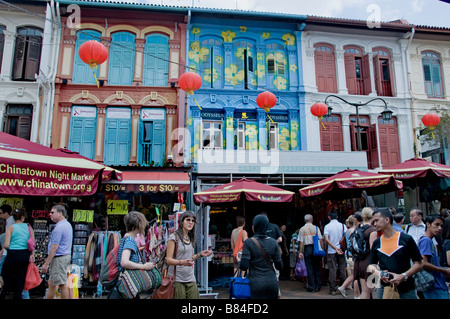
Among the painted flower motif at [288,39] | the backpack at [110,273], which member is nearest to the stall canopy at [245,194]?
the backpack at [110,273]

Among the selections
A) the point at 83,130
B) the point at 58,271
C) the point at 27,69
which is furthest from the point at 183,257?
the point at 27,69

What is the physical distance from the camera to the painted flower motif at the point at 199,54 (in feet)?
49.0

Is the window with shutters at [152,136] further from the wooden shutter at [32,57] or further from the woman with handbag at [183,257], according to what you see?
the woman with handbag at [183,257]

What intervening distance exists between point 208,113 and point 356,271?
965 cm

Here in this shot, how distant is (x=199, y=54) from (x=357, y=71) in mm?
7185

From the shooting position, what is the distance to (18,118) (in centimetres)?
1384

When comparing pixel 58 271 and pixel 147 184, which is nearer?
pixel 58 271

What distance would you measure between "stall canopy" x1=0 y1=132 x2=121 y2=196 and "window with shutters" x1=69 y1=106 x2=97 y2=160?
7579mm

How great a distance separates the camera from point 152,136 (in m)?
14.3

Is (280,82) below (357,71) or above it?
below

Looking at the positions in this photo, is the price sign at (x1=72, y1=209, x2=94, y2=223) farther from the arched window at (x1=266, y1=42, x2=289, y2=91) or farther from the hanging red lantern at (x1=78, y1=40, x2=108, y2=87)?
the arched window at (x1=266, y1=42, x2=289, y2=91)

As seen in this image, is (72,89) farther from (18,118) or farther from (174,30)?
(174,30)

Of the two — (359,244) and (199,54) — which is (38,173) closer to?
(359,244)
